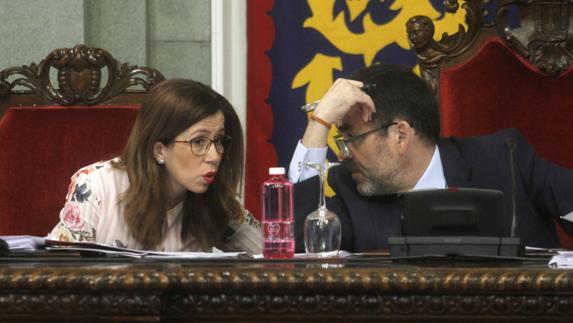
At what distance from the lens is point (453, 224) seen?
1.89m

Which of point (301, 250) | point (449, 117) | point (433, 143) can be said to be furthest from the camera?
point (449, 117)

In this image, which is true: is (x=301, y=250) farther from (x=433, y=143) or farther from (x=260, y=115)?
(x=260, y=115)

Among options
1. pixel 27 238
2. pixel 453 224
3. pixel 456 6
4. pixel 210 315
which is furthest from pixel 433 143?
pixel 210 315

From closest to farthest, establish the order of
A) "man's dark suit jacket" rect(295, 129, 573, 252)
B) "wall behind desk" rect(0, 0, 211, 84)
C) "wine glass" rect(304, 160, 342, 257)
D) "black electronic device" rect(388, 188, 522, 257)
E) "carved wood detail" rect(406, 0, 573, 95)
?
"black electronic device" rect(388, 188, 522, 257) → "wine glass" rect(304, 160, 342, 257) → "man's dark suit jacket" rect(295, 129, 573, 252) → "carved wood detail" rect(406, 0, 573, 95) → "wall behind desk" rect(0, 0, 211, 84)

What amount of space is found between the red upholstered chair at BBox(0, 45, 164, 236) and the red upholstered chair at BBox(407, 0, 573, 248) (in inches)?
29.3

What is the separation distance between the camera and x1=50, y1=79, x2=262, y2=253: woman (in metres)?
2.58

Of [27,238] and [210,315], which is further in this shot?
[27,238]

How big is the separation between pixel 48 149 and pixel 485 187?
1136 mm

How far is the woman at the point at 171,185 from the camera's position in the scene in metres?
2.58

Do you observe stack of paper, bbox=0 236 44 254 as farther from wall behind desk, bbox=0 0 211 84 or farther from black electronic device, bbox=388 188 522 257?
wall behind desk, bbox=0 0 211 84

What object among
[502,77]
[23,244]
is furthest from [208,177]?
[502,77]

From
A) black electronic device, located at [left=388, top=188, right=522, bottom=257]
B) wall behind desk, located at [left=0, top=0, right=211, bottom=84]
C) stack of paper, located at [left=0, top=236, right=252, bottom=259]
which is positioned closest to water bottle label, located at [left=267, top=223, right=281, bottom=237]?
stack of paper, located at [left=0, top=236, right=252, bottom=259]

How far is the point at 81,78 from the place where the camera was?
2.88 meters

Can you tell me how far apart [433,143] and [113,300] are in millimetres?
1358
